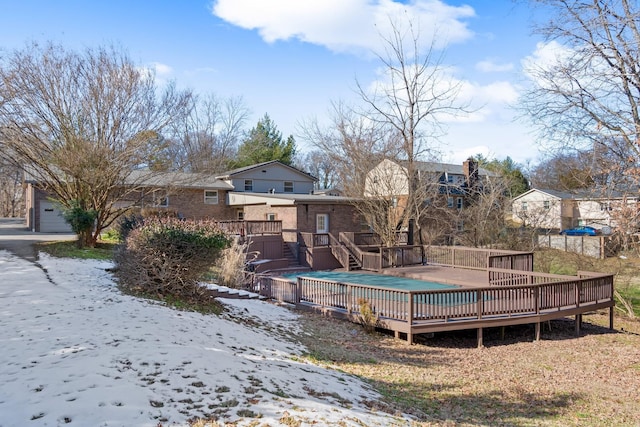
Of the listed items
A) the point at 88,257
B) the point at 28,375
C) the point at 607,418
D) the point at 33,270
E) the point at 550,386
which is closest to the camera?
the point at 28,375

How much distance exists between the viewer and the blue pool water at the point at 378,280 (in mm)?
17891

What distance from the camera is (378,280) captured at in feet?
65.8

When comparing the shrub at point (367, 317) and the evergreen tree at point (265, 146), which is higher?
the evergreen tree at point (265, 146)

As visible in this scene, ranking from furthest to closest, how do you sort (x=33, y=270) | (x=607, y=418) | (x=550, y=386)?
1. (x=33, y=270)
2. (x=550, y=386)
3. (x=607, y=418)

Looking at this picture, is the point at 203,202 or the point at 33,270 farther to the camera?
the point at 203,202

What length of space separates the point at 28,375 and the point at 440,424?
5095 millimetres

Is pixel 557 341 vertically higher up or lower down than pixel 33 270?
lower down

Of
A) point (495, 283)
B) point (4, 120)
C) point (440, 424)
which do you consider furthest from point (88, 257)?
point (495, 283)

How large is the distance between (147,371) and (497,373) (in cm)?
699

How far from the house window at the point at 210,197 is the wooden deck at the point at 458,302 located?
1836 centimetres

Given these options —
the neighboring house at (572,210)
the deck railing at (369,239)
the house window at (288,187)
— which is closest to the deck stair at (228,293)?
the neighboring house at (572,210)

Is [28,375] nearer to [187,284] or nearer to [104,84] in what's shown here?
[187,284]

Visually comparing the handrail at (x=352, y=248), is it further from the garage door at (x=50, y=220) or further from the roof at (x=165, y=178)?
the garage door at (x=50, y=220)

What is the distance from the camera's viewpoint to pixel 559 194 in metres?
45.1
